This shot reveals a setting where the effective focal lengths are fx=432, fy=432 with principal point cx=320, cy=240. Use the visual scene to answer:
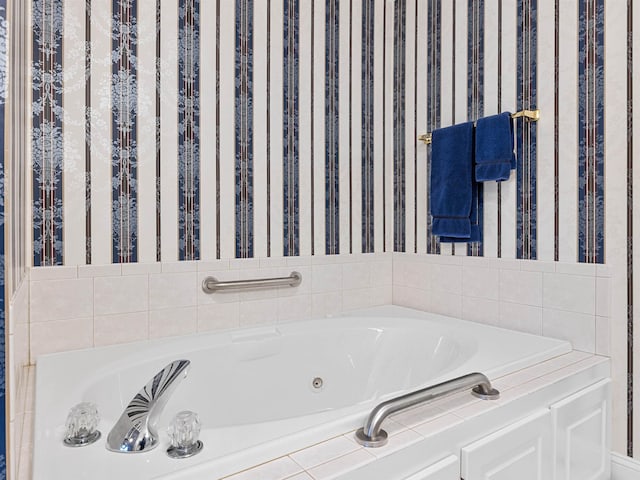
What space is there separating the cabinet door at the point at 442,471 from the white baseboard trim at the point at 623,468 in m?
0.99

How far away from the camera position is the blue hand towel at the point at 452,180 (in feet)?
6.81

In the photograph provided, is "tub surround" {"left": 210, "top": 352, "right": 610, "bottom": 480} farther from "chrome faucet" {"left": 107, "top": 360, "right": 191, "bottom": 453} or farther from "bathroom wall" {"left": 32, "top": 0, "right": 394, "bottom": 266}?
"bathroom wall" {"left": 32, "top": 0, "right": 394, "bottom": 266}

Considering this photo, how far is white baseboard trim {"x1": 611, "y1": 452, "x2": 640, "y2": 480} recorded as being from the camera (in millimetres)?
1571

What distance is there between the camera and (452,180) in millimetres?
2131

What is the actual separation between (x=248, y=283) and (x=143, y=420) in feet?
3.63

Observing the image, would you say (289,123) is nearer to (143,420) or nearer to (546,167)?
(546,167)

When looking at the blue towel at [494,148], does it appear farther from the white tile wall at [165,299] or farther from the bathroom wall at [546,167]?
the white tile wall at [165,299]

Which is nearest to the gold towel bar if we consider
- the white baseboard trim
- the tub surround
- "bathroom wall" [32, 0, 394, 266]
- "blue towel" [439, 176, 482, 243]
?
"blue towel" [439, 176, 482, 243]

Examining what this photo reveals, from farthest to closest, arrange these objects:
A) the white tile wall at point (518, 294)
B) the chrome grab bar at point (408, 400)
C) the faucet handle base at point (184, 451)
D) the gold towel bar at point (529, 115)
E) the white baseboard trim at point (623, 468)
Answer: the gold towel bar at point (529, 115), the white tile wall at point (518, 294), the white baseboard trim at point (623, 468), the chrome grab bar at point (408, 400), the faucet handle base at point (184, 451)

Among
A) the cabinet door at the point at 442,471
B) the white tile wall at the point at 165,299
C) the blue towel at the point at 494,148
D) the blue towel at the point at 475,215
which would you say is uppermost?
the blue towel at the point at 494,148

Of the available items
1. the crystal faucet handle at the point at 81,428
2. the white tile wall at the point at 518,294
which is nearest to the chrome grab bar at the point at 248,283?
the white tile wall at the point at 518,294

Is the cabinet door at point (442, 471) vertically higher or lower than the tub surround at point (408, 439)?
lower

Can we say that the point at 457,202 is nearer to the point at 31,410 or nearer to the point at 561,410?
the point at 561,410

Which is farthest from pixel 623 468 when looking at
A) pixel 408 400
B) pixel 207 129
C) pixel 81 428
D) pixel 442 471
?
pixel 207 129
